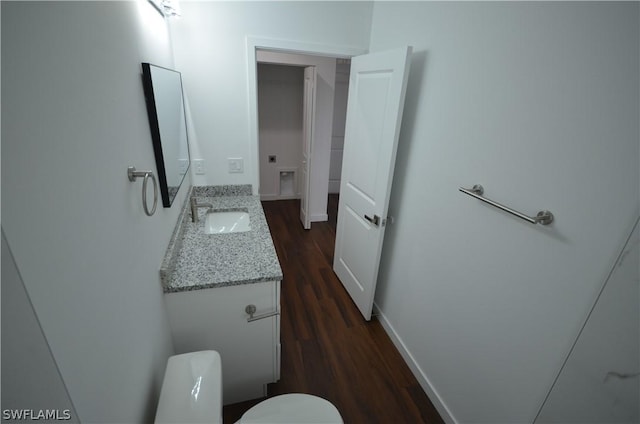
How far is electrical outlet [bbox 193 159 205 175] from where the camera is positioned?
205cm

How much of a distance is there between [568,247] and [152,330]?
148 centimetres

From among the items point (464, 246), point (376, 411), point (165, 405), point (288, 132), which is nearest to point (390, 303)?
point (376, 411)

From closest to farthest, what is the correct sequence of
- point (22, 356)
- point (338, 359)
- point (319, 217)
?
point (22, 356), point (338, 359), point (319, 217)

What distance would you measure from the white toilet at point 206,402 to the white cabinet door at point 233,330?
200 millimetres

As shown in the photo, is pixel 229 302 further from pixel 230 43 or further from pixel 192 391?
pixel 230 43

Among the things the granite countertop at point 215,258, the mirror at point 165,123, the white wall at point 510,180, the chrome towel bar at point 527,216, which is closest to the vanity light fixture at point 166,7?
the mirror at point 165,123

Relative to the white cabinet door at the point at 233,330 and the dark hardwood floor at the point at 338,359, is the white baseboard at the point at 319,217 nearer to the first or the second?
the dark hardwood floor at the point at 338,359

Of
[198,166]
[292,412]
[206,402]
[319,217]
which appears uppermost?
[198,166]

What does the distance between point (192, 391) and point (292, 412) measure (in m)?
0.39

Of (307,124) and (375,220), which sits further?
(307,124)

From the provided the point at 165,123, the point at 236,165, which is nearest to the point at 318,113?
the point at 236,165

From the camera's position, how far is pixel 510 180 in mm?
1091

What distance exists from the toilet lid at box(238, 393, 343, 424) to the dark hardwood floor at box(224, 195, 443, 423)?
537mm

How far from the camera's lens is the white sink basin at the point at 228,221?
1.95 meters
